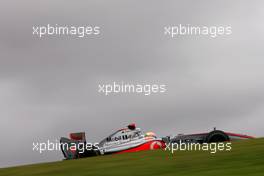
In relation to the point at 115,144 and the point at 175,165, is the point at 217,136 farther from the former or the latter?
the point at 175,165

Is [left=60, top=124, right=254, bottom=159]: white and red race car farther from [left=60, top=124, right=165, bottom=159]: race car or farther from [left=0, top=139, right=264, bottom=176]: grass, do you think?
[left=0, top=139, right=264, bottom=176]: grass

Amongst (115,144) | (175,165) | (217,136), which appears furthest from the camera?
(115,144)

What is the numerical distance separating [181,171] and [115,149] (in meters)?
13.2

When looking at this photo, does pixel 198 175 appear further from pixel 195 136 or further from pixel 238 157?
pixel 195 136

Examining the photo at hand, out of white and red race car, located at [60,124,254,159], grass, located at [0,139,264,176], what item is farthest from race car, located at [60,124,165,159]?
grass, located at [0,139,264,176]

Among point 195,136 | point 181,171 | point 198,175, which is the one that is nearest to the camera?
point 198,175

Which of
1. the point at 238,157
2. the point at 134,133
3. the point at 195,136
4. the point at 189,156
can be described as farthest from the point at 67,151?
the point at 238,157

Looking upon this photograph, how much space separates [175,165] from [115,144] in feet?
39.6

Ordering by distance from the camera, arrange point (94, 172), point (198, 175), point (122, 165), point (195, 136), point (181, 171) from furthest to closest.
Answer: point (195, 136)
point (122, 165)
point (94, 172)
point (181, 171)
point (198, 175)

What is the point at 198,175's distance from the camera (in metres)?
10.8

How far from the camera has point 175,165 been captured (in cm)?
1279

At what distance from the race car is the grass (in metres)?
8.44

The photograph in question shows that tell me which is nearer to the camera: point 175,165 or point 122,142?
point 175,165

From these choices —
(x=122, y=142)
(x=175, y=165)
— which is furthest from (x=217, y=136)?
(x=175, y=165)
